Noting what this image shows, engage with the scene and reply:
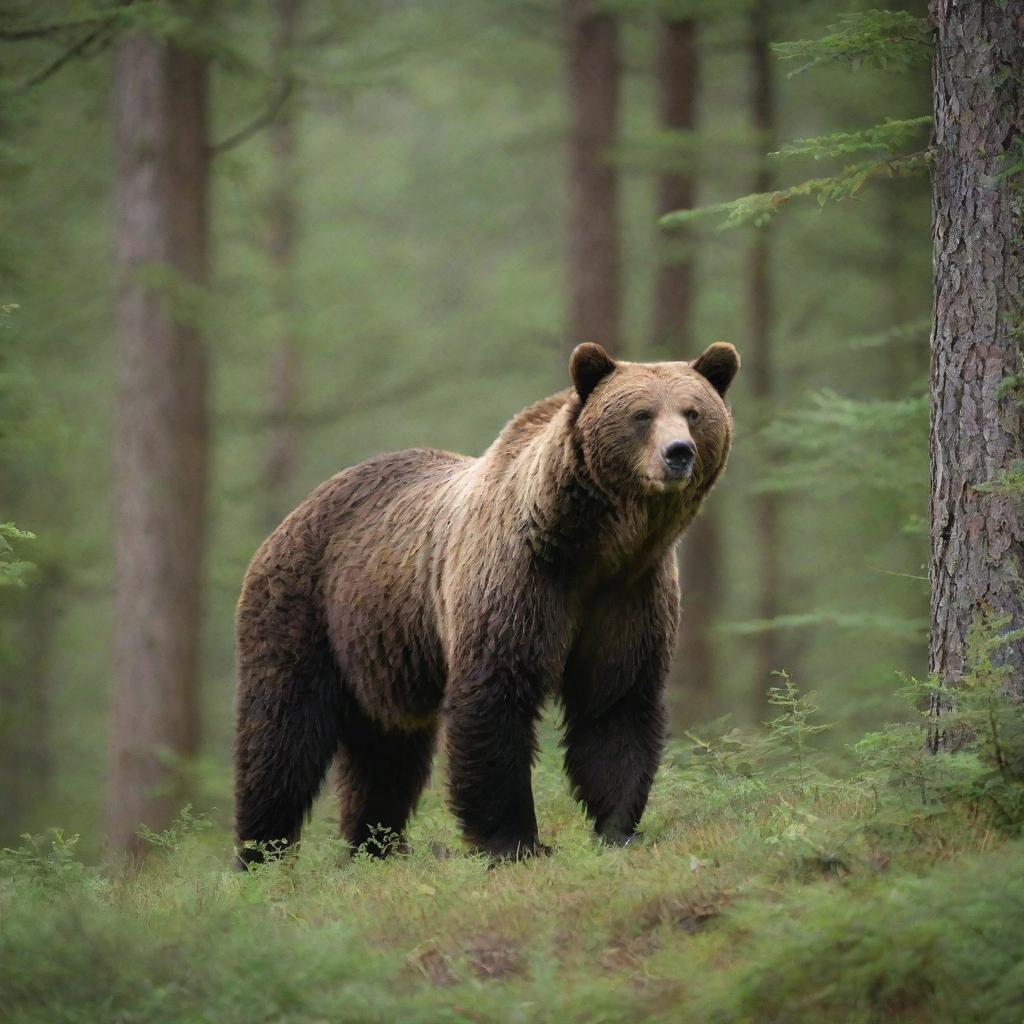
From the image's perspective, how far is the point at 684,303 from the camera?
48.2ft

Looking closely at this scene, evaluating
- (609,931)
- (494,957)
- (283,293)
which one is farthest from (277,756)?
(283,293)

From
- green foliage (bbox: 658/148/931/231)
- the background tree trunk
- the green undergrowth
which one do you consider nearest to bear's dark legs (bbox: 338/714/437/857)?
the green undergrowth

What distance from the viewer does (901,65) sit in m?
7.38

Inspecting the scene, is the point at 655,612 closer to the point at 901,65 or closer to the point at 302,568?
the point at 302,568

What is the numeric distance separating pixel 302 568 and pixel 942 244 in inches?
168

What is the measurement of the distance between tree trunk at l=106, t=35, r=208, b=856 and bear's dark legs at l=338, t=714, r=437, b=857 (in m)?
4.32

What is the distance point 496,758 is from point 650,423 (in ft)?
6.04

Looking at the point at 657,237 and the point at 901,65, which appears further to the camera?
the point at 657,237

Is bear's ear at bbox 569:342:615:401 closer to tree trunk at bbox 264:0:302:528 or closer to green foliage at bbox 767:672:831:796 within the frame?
green foliage at bbox 767:672:831:796

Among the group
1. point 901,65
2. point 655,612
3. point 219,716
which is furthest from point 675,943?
point 219,716

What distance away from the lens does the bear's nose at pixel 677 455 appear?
6137mm

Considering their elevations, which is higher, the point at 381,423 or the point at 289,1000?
the point at 381,423

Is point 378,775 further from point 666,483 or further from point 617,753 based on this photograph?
point 666,483

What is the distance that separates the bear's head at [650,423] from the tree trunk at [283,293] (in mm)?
11903
